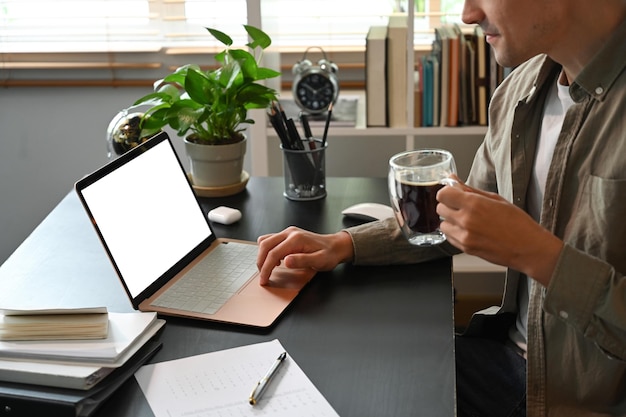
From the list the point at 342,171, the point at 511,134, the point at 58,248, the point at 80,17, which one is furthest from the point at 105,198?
the point at 80,17

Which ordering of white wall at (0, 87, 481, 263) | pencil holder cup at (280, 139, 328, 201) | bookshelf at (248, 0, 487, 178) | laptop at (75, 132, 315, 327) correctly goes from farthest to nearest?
1. white wall at (0, 87, 481, 263)
2. bookshelf at (248, 0, 487, 178)
3. pencil holder cup at (280, 139, 328, 201)
4. laptop at (75, 132, 315, 327)

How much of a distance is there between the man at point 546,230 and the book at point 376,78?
3.40 feet

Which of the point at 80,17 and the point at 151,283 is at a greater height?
the point at 80,17

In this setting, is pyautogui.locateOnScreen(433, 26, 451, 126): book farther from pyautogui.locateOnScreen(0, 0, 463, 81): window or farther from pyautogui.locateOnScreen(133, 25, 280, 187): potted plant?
pyautogui.locateOnScreen(133, 25, 280, 187): potted plant

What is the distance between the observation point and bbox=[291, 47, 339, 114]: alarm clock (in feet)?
8.93

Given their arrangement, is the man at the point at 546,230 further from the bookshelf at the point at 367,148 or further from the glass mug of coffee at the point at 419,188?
the bookshelf at the point at 367,148

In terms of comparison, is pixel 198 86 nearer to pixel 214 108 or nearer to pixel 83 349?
pixel 214 108

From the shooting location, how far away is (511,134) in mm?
1532

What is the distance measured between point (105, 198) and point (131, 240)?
81mm

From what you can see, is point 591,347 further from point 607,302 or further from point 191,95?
point 191,95

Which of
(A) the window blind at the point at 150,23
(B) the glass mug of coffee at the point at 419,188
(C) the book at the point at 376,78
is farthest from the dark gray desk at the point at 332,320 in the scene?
(A) the window blind at the point at 150,23

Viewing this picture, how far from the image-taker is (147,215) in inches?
58.2

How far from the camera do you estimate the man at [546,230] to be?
3.93ft

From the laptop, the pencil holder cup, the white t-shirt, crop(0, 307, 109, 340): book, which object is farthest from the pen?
the pencil holder cup
